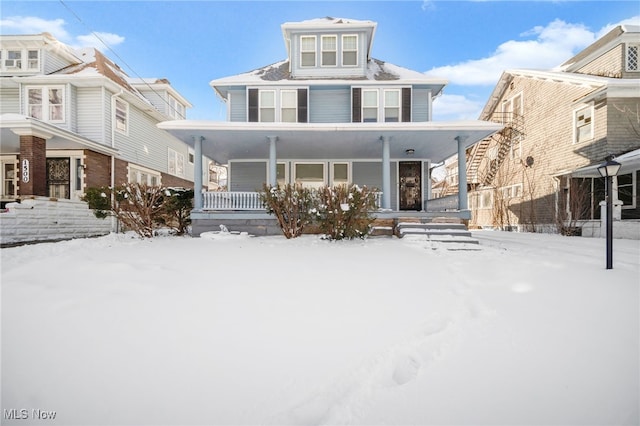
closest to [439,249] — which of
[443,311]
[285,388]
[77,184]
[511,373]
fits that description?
[443,311]

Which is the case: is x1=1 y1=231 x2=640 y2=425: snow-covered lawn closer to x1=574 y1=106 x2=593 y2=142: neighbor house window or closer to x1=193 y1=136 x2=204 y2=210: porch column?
x1=193 y1=136 x2=204 y2=210: porch column

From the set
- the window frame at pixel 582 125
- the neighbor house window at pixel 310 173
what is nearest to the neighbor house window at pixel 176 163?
the neighbor house window at pixel 310 173

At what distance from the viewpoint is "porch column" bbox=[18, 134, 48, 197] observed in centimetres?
879

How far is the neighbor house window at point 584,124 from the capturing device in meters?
11.7

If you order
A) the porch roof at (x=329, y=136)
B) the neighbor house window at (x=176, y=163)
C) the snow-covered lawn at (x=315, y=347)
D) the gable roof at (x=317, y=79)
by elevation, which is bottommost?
the snow-covered lawn at (x=315, y=347)

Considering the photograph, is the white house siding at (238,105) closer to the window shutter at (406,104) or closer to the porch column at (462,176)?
the window shutter at (406,104)

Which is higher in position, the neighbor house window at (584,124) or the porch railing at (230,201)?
the neighbor house window at (584,124)

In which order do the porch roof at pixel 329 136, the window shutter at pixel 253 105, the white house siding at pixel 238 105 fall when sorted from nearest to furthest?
the porch roof at pixel 329 136 < the window shutter at pixel 253 105 < the white house siding at pixel 238 105

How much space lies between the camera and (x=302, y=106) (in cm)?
1162

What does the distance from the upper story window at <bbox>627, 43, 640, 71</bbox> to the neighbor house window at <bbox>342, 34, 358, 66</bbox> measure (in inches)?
459

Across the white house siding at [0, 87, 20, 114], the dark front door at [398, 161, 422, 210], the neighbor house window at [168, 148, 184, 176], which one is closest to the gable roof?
the dark front door at [398, 161, 422, 210]

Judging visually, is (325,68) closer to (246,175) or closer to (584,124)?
(246,175)

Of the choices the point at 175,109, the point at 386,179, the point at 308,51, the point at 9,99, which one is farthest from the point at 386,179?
the point at 9,99

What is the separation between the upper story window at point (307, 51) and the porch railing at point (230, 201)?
6.78 meters
